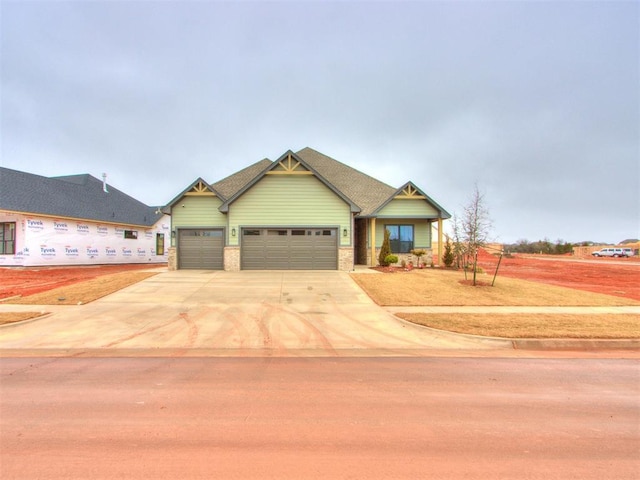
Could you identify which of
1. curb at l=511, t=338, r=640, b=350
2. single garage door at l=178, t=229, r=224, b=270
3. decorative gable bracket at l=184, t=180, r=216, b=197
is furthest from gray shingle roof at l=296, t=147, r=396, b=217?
curb at l=511, t=338, r=640, b=350

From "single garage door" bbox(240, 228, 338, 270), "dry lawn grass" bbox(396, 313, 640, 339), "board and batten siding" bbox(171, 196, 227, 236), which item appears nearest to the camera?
"dry lawn grass" bbox(396, 313, 640, 339)

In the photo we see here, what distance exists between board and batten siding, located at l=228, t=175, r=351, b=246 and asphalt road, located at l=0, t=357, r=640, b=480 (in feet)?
42.9

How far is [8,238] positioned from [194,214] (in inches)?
554

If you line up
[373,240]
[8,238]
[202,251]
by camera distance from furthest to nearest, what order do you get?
[8,238]
[373,240]
[202,251]

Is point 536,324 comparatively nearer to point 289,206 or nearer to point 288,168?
point 289,206

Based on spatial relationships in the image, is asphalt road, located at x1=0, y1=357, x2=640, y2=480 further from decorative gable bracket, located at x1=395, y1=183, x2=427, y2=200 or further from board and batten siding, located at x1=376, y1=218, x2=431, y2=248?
board and batten siding, located at x1=376, y1=218, x2=431, y2=248

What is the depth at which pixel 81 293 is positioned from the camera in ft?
39.4

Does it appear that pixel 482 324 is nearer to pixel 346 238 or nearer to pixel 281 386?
pixel 281 386

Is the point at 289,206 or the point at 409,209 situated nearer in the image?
the point at 289,206

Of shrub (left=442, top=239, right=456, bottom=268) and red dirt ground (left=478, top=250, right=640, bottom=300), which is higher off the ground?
shrub (left=442, top=239, right=456, bottom=268)

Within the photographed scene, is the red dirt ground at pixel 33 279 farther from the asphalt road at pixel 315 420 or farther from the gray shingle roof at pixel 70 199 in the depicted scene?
the asphalt road at pixel 315 420

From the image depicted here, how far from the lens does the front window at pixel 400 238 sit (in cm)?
2288

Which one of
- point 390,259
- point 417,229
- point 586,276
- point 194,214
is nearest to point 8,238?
point 194,214

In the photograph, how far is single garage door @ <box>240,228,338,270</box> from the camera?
18.5 metres
